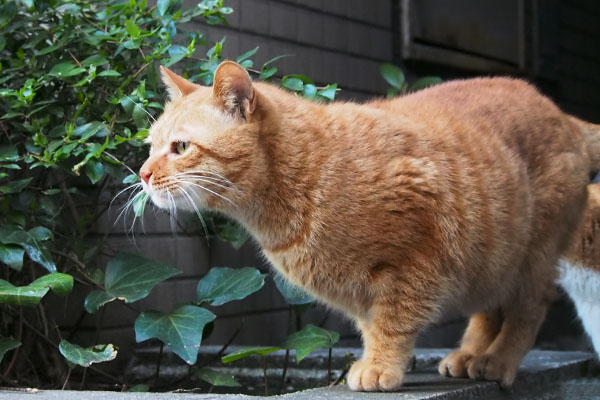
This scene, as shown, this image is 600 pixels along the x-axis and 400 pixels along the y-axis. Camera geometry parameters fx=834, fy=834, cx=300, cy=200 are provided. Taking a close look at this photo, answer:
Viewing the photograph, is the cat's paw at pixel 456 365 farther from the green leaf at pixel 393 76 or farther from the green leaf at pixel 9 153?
the green leaf at pixel 9 153

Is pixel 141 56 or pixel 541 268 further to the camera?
pixel 141 56

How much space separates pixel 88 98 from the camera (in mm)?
3145

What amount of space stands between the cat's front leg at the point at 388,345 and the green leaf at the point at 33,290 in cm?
95

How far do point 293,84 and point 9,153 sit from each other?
3.51 ft

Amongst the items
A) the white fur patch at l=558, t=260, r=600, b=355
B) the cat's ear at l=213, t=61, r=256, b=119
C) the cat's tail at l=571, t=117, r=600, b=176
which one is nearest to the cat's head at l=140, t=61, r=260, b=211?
the cat's ear at l=213, t=61, r=256, b=119

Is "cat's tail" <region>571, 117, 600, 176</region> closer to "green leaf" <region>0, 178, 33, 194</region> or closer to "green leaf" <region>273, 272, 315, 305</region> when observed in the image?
"green leaf" <region>273, 272, 315, 305</region>

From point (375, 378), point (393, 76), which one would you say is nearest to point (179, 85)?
point (375, 378)

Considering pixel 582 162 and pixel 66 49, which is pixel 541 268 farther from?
pixel 66 49

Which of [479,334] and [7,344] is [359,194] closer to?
[479,334]

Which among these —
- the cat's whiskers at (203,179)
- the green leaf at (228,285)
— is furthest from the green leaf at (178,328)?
the cat's whiskers at (203,179)

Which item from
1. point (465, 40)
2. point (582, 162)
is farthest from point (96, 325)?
point (465, 40)

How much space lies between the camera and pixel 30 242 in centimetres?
285

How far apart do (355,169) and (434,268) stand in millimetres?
394

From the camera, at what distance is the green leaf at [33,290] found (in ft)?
8.30
